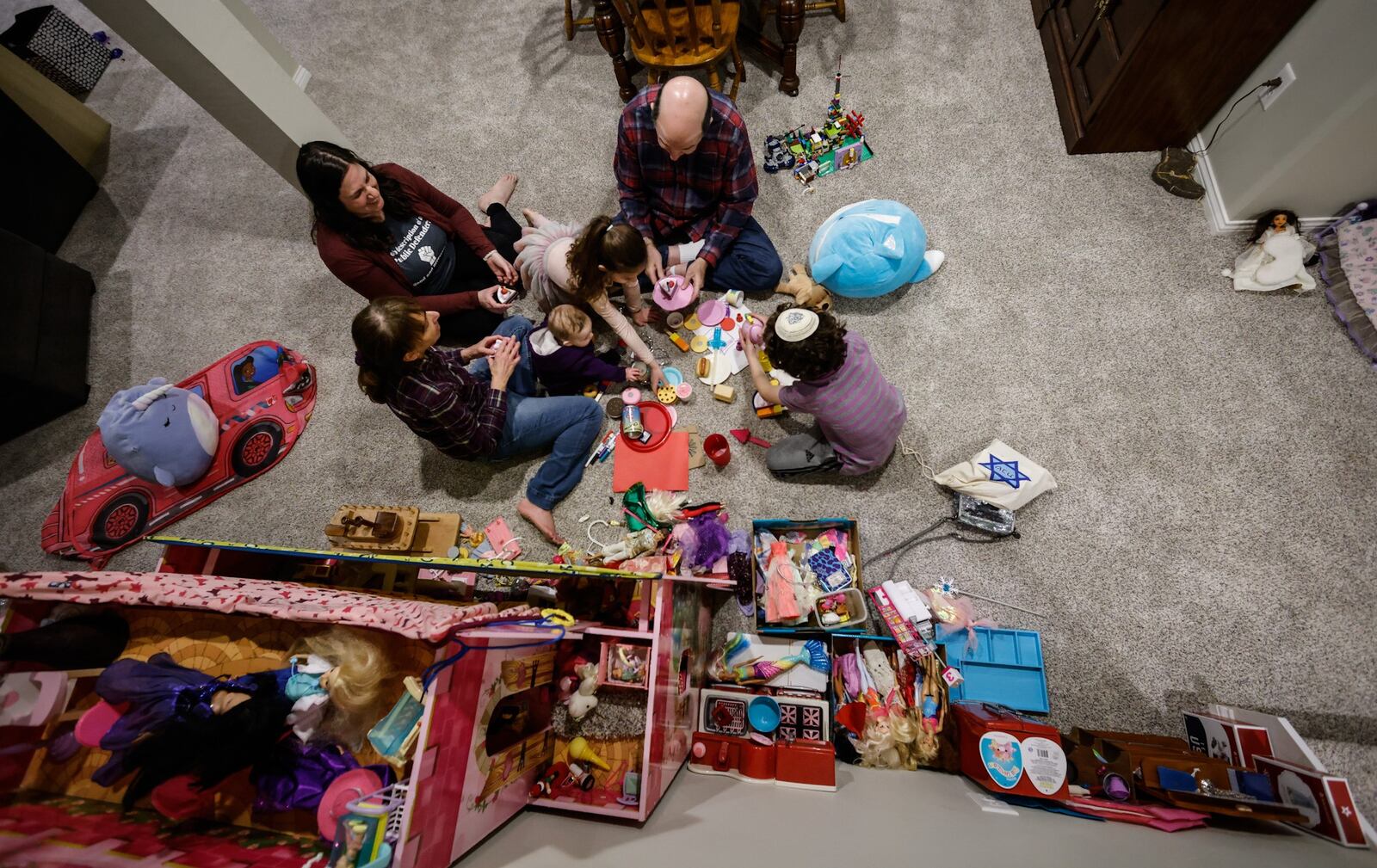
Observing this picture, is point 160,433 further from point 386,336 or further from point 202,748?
point 202,748

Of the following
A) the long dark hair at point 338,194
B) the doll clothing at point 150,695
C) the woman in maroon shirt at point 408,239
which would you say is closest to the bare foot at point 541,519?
the woman in maroon shirt at point 408,239

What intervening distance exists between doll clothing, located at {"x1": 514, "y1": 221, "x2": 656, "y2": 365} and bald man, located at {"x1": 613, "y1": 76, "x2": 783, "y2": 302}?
30 centimetres

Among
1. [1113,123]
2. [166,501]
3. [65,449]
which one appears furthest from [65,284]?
[1113,123]

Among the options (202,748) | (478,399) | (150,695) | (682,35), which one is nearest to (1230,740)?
(478,399)

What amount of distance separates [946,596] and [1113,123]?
8.15ft

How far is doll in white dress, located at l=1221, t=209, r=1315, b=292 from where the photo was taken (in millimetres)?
2439

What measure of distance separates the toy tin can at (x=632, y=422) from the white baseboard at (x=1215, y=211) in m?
2.88

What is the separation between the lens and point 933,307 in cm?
266

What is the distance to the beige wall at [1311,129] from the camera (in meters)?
2.08

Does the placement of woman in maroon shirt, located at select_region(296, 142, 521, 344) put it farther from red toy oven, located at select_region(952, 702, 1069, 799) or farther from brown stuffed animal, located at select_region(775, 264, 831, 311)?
red toy oven, located at select_region(952, 702, 1069, 799)

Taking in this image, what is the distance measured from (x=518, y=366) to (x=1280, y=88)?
3.47 metres

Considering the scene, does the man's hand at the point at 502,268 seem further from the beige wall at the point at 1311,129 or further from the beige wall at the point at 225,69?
the beige wall at the point at 1311,129

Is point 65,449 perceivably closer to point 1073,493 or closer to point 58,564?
point 58,564

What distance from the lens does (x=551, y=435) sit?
245 cm
